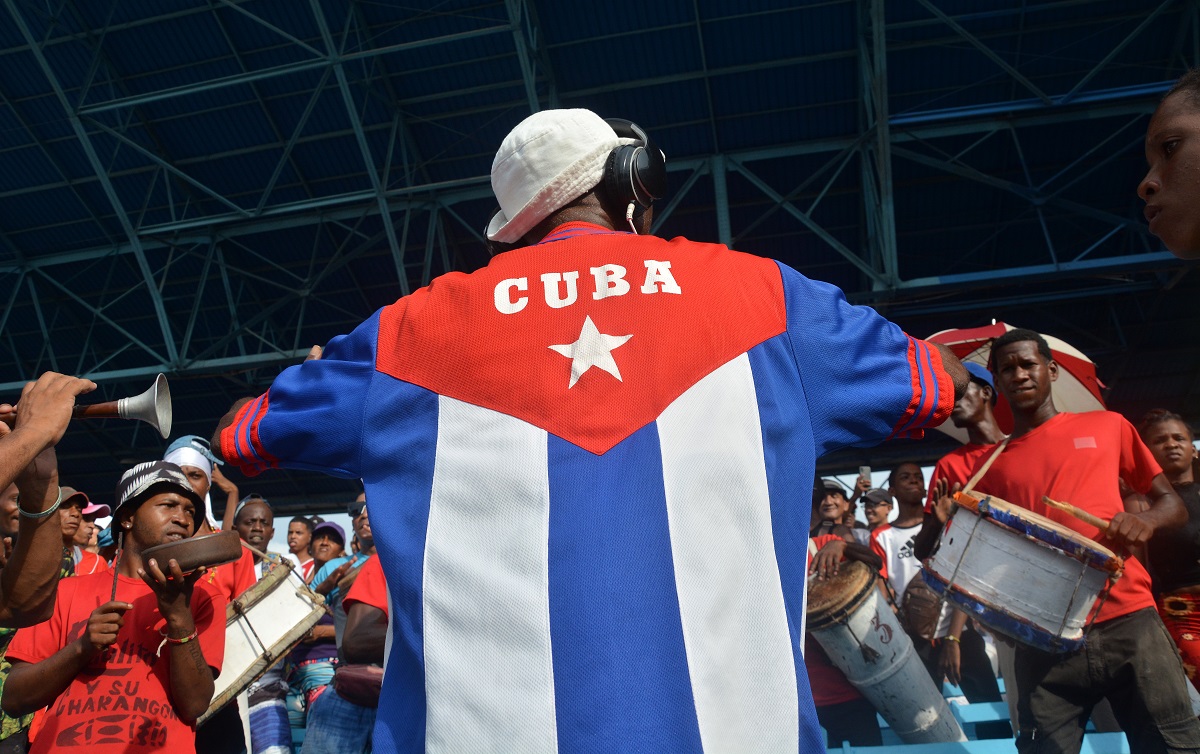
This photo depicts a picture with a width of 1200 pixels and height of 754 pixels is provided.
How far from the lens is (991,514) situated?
161 inches

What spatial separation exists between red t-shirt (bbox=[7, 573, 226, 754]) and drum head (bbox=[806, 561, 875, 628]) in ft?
9.90

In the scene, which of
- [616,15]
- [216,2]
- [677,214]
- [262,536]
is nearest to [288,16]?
[216,2]

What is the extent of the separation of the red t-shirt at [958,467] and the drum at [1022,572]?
45 centimetres

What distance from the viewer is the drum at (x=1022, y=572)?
3873mm

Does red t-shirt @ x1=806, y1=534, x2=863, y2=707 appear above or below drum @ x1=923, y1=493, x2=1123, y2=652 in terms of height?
below

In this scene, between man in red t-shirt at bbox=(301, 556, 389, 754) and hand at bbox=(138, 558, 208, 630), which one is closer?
hand at bbox=(138, 558, 208, 630)

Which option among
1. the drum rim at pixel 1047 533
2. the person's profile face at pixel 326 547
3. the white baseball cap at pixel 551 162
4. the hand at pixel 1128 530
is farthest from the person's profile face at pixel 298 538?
the white baseball cap at pixel 551 162

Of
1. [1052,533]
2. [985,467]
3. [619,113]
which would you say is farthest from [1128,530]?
[619,113]

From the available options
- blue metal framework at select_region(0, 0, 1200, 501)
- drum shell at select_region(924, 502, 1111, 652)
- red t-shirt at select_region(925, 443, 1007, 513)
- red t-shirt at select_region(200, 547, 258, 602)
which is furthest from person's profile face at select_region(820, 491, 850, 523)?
red t-shirt at select_region(200, 547, 258, 602)

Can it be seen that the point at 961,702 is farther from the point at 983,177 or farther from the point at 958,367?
the point at 983,177

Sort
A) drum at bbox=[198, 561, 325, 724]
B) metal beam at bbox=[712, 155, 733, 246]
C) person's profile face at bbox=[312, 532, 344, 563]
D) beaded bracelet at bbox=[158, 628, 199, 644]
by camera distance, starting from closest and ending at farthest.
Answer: beaded bracelet at bbox=[158, 628, 199, 644] → drum at bbox=[198, 561, 325, 724] → person's profile face at bbox=[312, 532, 344, 563] → metal beam at bbox=[712, 155, 733, 246]

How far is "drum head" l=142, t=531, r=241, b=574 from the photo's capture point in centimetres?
343

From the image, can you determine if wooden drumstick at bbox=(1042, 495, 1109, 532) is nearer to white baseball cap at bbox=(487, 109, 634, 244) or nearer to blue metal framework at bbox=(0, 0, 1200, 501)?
white baseball cap at bbox=(487, 109, 634, 244)

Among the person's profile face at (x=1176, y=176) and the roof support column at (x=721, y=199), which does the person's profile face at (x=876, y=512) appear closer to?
the roof support column at (x=721, y=199)
